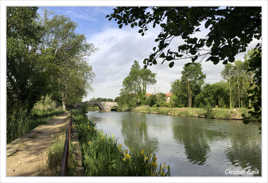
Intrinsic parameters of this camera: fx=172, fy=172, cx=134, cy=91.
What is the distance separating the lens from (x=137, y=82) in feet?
124

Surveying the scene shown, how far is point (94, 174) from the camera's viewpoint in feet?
8.66

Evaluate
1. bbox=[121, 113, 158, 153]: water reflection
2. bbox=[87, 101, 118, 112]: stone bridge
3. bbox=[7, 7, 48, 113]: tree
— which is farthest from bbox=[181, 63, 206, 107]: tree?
bbox=[7, 7, 48, 113]: tree

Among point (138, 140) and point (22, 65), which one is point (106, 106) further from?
point (138, 140)

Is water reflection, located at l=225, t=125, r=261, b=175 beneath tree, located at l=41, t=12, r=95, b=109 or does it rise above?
beneath

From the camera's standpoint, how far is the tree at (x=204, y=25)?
74.6 inches

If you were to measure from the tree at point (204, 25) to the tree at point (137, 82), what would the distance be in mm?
33270

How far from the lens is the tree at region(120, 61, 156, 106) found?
119ft

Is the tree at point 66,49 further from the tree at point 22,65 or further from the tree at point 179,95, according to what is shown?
the tree at point 179,95

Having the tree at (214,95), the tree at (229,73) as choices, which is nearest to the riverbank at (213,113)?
the tree at (214,95)

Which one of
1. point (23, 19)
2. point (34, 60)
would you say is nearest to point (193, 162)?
point (34, 60)

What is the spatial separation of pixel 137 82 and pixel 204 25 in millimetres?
35879

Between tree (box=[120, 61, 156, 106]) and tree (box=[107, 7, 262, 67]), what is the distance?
33.3m

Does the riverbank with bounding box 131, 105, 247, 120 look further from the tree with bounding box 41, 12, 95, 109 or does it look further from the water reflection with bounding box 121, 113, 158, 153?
the tree with bounding box 41, 12, 95, 109
